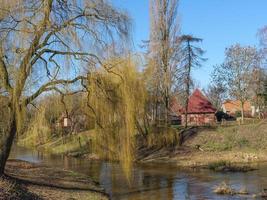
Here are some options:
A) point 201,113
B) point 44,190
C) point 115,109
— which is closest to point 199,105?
point 201,113

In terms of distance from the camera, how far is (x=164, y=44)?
42594 millimetres

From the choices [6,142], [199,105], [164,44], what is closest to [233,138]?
[164,44]

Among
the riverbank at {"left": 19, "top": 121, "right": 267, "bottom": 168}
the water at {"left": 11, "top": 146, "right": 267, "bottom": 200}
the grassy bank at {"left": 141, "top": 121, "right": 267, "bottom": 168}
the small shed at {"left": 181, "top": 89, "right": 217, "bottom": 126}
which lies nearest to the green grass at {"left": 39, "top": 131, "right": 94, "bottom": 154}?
the riverbank at {"left": 19, "top": 121, "right": 267, "bottom": 168}

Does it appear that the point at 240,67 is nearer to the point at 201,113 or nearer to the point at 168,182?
the point at 201,113

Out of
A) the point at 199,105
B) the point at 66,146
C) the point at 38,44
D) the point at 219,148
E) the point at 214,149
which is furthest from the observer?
the point at 199,105

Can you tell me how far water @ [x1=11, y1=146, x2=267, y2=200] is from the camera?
20.6 m

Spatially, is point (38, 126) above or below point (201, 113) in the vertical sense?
below

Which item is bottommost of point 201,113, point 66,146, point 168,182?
point 168,182

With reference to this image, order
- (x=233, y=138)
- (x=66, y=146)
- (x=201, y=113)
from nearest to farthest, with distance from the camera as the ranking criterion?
(x=233, y=138), (x=66, y=146), (x=201, y=113)

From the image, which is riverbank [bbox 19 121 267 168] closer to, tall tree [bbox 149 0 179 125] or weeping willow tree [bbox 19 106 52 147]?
tall tree [bbox 149 0 179 125]

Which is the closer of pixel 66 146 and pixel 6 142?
pixel 6 142

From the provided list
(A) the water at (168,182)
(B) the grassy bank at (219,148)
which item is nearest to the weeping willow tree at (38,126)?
(A) the water at (168,182)

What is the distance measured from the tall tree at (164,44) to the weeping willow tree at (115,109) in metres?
20.6

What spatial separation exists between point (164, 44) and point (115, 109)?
2452cm
